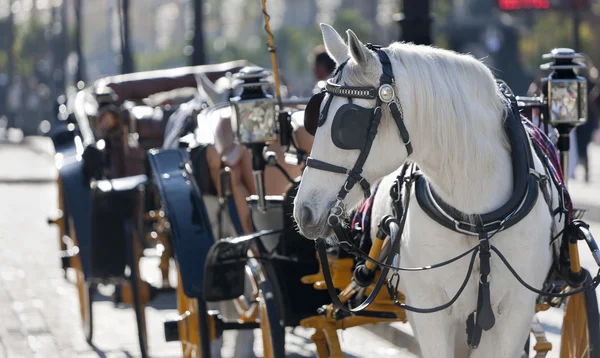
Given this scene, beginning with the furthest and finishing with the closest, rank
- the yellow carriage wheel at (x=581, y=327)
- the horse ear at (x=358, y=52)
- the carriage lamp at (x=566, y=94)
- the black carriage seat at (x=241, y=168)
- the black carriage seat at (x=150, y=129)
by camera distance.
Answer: the black carriage seat at (x=150, y=129), the black carriage seat at (x=241, y=168), the carriage lamp at (x=566, y=94), the yellow carriage wheel at (x=581, y=327), the horse ear at (x=358, y=52)

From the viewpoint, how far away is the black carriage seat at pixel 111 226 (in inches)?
330

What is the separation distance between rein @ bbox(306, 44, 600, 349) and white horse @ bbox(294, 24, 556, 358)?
3 cm

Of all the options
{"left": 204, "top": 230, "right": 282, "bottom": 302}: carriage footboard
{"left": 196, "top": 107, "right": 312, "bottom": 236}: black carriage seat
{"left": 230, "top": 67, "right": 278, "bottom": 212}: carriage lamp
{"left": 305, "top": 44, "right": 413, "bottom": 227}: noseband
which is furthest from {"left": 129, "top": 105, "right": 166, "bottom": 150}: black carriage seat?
{"left": 305, "top": 44, "right": 413, "bottom": 227}: noseband

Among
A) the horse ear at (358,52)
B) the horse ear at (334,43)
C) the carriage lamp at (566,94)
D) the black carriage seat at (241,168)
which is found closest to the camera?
the horse ear at (358,52)

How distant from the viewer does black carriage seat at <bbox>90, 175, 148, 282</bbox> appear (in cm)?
838

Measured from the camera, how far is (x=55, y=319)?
9.70m

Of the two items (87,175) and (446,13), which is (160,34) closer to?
(446,13)

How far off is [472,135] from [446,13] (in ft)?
151

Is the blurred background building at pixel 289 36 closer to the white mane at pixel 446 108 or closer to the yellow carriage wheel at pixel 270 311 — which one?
the yellow carriage wheel at pixel 270 311

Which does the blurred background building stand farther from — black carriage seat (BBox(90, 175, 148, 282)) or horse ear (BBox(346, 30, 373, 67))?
horse ear (BBox(346, 30, 373, 67))

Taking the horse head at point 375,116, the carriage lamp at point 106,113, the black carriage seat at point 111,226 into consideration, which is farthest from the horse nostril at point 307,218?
the carriage lamp at point 106,113

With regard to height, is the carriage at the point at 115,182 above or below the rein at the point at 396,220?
below

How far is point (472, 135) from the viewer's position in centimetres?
438

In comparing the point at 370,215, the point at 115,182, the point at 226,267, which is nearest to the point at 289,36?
the point at 115,182
